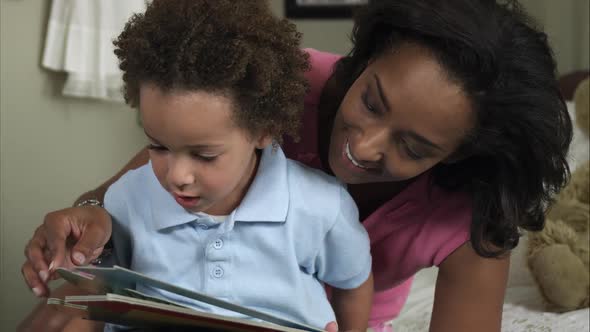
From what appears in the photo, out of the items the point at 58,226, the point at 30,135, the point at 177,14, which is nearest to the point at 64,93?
the point at 30,135

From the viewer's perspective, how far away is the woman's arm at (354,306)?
1.22 meters

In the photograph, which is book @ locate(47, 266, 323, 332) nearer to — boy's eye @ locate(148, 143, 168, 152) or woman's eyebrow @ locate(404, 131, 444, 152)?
boy's eye @ locate(148, 143, 168, 152)

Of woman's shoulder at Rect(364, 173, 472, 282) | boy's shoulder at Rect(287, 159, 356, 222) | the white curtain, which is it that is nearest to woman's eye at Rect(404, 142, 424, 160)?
boy's shoulder at Rect(287, 159, 356, 222)

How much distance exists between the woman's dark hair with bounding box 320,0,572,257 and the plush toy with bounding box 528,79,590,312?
64cm

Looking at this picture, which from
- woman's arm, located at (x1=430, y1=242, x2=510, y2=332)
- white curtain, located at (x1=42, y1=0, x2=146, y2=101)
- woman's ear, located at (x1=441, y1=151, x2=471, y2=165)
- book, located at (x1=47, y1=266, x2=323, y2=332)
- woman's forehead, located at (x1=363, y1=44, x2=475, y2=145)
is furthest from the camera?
white curtain, located at (x1=42, y1=0, x2=146, y2=101)

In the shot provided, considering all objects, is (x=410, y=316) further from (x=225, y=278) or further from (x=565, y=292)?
(x=225, y=278)

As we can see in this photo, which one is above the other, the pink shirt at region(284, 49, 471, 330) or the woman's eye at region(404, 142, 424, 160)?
the woman's eye at region(404, 142, 424, 160)

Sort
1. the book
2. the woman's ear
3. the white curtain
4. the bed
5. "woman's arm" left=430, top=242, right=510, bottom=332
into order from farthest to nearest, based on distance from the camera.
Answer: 1. the white curtain
2. the bed
3. "woman's arm" left=430, top=242, right=510, bottom=332
4. the woman's ear
5. the book

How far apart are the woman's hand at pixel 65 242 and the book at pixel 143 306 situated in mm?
83

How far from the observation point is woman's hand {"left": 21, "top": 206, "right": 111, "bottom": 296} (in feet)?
3.25

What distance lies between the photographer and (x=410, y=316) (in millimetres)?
1896

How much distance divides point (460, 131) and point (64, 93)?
1274 millimetres

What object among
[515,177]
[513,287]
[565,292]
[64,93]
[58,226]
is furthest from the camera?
[513,287]

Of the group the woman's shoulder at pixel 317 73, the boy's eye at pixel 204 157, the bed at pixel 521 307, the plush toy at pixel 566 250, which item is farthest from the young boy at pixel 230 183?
the plush toy at pixel 566 250
